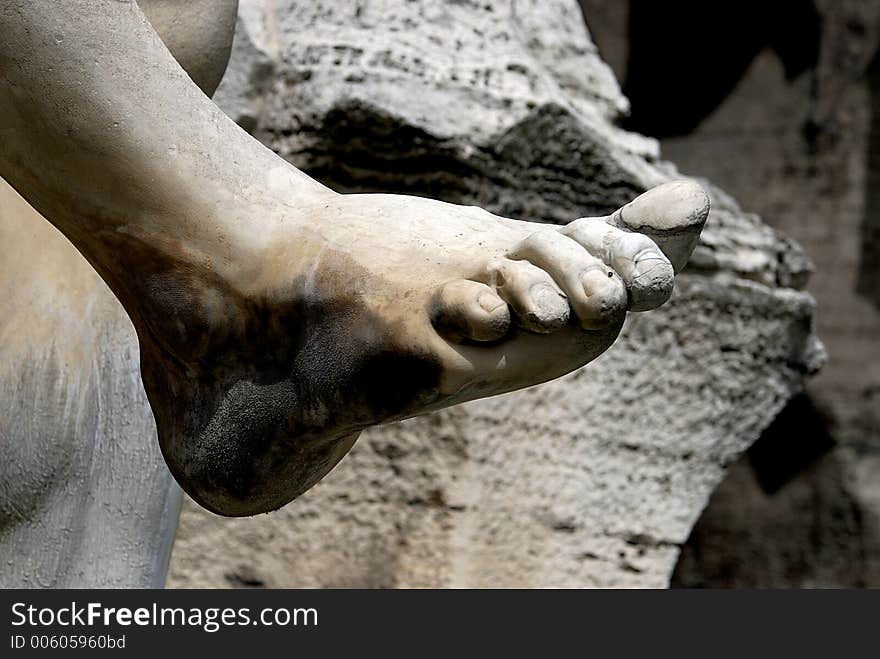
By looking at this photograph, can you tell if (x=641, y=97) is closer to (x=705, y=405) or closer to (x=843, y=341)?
(x=843, y=341)

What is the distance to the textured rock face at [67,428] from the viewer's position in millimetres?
832

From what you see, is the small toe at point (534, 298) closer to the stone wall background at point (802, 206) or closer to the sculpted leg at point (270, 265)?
the sculpted leg at point (270, 265)

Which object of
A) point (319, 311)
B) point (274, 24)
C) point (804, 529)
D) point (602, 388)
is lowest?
point (804, 529)

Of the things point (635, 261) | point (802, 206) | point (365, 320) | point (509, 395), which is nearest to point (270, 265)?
point (365, 320)

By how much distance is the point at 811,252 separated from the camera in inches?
92.1

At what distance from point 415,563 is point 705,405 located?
1.07 ft

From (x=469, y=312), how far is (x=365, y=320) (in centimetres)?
6

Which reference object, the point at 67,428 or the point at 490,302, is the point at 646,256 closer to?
the point at 490,302

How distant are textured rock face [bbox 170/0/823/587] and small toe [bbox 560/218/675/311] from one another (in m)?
0.58

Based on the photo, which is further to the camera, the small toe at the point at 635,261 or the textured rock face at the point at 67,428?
the textured rock face at the point at 67,428

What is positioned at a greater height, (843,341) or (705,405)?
(705,405)

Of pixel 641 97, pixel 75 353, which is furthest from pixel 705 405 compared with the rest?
pixel 641 97

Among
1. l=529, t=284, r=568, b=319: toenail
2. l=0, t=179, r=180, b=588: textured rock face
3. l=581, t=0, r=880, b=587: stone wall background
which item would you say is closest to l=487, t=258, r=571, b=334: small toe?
l=529, t=284, r=568, b=319: toenail

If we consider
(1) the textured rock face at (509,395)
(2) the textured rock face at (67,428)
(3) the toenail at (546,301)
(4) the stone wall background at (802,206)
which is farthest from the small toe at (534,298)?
(4) the stone wall background at (802,206)
